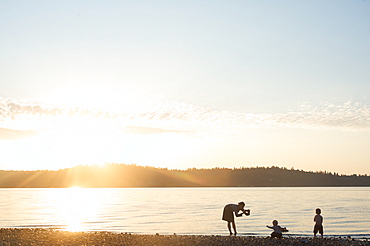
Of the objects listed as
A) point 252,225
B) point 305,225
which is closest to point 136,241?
point 252,225

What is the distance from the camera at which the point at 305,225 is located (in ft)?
165

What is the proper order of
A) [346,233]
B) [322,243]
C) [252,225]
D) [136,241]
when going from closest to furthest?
1. [322,243]
2. [136,241]
3. [346,233]
4. [252,225]

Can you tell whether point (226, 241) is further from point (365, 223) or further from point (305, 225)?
point (365, 223)

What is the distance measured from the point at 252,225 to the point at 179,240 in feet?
75.2

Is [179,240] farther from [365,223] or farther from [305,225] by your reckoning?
[365,223]

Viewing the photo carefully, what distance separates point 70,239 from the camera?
97.5ft

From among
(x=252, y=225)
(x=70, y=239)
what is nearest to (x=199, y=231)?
(x=252, y=225)

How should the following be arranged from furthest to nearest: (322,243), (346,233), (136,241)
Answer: (346,233), (136,241), (322,243)

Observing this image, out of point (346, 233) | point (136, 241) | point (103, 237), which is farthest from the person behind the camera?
point (346, 233)

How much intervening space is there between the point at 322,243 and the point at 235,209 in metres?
6.36

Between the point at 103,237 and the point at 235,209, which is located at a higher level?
the point at 235,209

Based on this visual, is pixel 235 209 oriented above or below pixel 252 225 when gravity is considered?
above

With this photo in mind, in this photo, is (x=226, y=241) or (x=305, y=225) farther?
(x=305, y=225)

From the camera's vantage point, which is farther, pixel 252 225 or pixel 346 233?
pixel 252 225
